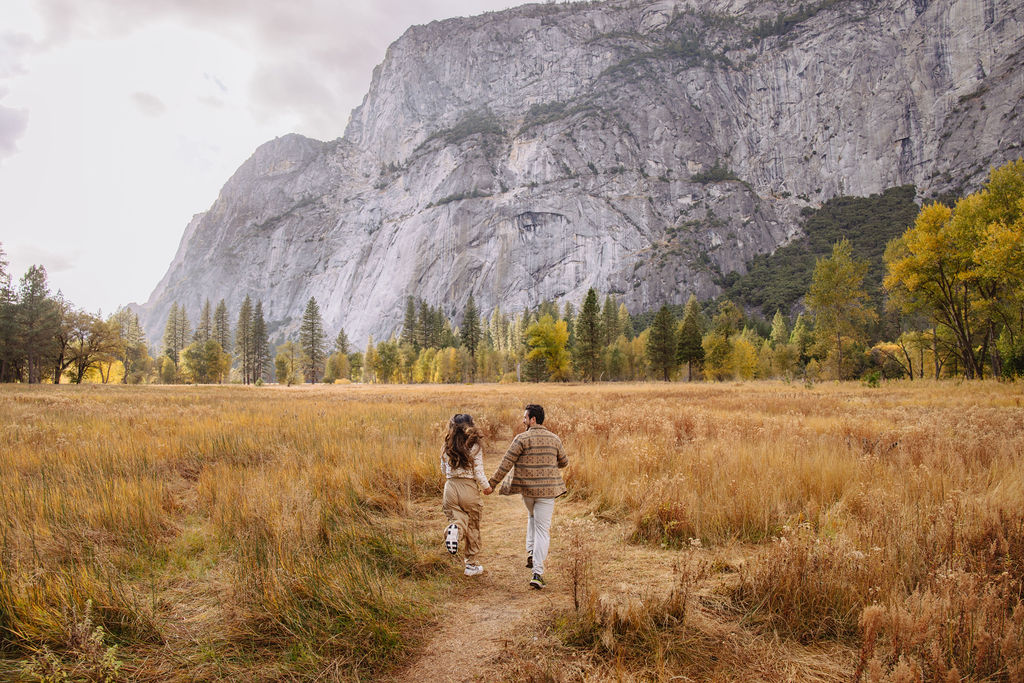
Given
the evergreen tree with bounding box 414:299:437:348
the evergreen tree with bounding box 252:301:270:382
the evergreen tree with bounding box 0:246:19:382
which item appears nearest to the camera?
the evergreen tree with bounding box 0:246:19:382

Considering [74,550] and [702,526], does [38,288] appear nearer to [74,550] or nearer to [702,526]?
[74,550]

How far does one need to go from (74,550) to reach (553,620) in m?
4.76

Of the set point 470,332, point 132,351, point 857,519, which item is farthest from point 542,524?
point 132,351

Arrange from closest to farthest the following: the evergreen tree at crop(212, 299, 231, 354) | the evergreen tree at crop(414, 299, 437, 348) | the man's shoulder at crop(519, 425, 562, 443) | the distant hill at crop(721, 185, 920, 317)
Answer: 1. the man's shoulder at crop(519, 425, 562, 443)
2. the evergreen tree at crop(212, 299, 231, 354)
3. the evergreen tree at crop(414, 299, 437, 348)
4. the distant hill at crop(721, 185, 920, 317)

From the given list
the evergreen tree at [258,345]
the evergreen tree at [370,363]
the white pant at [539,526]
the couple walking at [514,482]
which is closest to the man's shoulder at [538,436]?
the couple walking at [514,482]

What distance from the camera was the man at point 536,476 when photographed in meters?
4.73

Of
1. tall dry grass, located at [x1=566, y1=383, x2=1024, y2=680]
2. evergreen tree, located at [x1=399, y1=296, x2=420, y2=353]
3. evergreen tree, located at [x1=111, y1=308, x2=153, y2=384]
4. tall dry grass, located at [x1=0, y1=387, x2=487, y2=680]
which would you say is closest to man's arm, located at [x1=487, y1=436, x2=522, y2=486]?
tall dry grass, located at [x1=0, y1=387, x2=487, y2=680]

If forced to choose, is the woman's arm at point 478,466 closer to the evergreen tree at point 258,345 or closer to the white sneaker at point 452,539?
the white sneaker at point 452,539

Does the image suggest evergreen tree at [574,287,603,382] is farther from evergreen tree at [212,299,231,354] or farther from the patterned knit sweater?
evergreen tree at [212,299,231,354]

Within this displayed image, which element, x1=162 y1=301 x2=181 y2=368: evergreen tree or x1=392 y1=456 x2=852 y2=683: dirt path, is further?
x1=162 y1=301 x2=181 y2=368: evergreen tree

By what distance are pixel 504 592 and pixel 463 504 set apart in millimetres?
1123

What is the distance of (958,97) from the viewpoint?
15925 centimetres

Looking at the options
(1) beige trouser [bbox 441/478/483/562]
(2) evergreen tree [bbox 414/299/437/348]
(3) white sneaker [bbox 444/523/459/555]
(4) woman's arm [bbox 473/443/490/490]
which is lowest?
(3) white sneaker [bbox 444/523/459/555]

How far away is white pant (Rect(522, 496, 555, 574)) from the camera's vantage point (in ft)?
15.0
